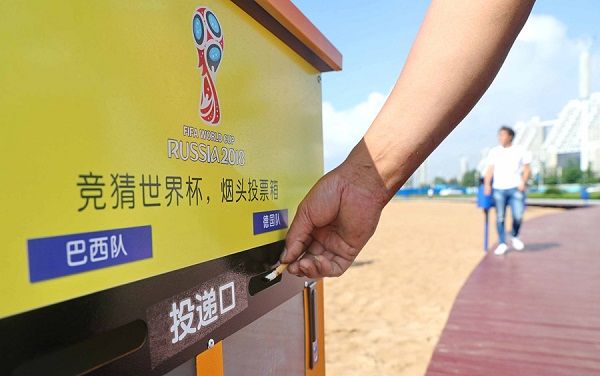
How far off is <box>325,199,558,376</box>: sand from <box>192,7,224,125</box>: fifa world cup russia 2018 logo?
2.38 metres

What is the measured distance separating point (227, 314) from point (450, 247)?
739cm

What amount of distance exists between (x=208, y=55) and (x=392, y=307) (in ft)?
12.0

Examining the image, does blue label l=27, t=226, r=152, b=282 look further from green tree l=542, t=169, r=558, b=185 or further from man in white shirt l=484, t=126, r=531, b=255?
green tree l=542, t=169, r=558, b=185

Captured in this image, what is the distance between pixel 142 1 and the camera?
638 millimetres

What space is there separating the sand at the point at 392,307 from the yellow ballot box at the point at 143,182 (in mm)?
2051

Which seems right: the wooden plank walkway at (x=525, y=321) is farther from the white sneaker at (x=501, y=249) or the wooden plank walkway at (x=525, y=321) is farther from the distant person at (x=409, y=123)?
the distant person at (x=409, y=123)

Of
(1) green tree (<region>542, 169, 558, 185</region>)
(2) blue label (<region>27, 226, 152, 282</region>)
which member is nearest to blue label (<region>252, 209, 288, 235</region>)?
(2) blue label (<region>27, 226, 152, 282</region>)

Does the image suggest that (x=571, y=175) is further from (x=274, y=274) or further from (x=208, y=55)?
(x=208, y=55)

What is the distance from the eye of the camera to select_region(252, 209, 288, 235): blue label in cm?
94

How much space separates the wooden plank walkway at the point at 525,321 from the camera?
7.47 feet

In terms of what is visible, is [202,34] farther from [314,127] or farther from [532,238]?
[532,238]

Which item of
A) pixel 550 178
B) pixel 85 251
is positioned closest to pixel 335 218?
pixel 85 251

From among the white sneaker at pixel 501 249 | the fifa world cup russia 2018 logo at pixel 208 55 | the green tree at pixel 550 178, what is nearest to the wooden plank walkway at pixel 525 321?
the white sneaker at pixel 501 249

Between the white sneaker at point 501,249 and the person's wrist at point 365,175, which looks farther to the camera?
the white sneaker at point 501,249
